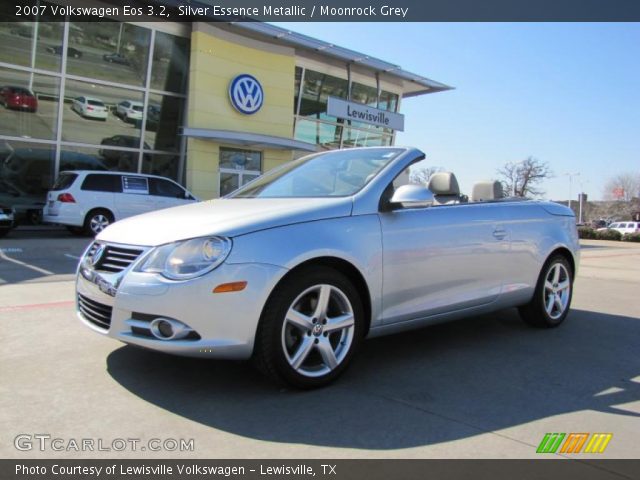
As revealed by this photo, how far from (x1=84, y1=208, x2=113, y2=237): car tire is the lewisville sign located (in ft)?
37.3

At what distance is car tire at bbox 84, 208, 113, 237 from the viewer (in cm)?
1444

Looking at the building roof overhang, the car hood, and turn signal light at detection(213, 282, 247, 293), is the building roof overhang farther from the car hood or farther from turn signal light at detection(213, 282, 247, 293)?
turn signal light at detection(213, 282, 247, 293)

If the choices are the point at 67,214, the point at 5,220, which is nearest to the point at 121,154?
the point at 67,214

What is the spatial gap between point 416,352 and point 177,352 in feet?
6.67

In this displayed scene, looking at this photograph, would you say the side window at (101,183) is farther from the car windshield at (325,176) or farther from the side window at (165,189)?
the car windshield at (325,176)

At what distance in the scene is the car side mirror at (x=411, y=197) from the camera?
3.88m

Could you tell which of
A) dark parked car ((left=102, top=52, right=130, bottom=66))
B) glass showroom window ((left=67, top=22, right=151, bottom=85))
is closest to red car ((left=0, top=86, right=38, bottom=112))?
glass showroom window ((left=67, top=22, right=151, bottom=85))

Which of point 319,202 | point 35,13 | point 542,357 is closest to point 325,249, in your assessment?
point 319,202

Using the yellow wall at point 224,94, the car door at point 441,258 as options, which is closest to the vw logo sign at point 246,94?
the yellow wall at point 224,94

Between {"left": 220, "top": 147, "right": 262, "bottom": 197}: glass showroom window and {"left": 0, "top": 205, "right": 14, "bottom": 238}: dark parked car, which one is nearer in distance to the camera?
{"left": 0, "top": 205, "right": 14, "bottom": 238}: dark parked car

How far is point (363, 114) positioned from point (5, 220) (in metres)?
15.5

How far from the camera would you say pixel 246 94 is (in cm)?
2072
